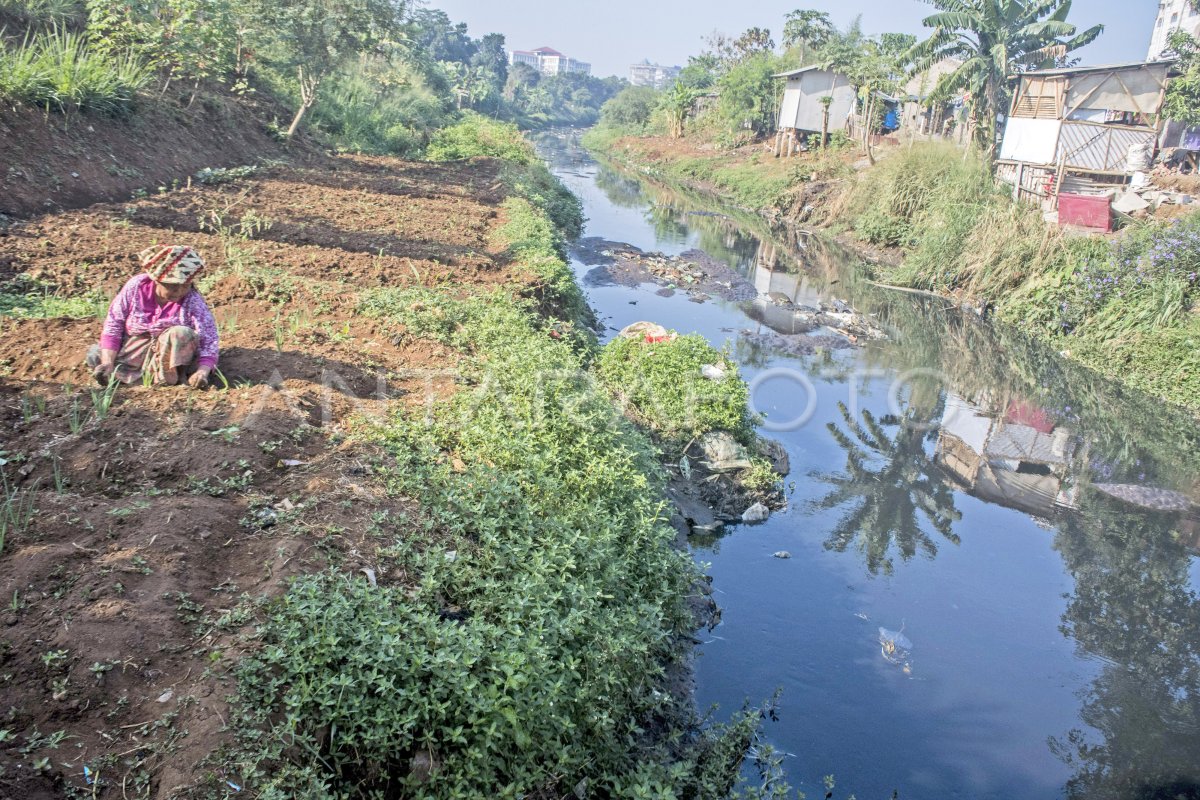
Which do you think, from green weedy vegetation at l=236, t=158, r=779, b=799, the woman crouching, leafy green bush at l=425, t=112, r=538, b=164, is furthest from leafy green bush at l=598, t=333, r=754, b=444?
leafy green bush at l=425, t=112, r=538, b=164

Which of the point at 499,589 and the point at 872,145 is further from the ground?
the point at 872,145

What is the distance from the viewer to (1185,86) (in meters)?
18.0

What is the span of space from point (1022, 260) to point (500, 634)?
1330 cm

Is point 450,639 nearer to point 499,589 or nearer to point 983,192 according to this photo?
point 499,589

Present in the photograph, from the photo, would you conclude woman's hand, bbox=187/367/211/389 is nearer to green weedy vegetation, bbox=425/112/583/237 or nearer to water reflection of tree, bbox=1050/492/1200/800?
water reflection of tree, bbox=1050/492/1200/800

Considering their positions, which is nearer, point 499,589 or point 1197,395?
point 499,589

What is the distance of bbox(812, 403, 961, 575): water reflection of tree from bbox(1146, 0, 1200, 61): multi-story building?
3003cm

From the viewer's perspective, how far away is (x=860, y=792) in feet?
13.8

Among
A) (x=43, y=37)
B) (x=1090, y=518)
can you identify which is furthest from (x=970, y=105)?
(x=43, y=37)

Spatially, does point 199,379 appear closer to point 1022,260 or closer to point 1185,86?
point 1022,260

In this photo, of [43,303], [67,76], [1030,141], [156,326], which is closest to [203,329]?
[156,326]

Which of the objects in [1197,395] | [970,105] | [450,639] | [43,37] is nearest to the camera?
[450,639]

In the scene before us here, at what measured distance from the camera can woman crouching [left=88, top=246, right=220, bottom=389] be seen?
464cm

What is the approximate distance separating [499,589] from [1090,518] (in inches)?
239
